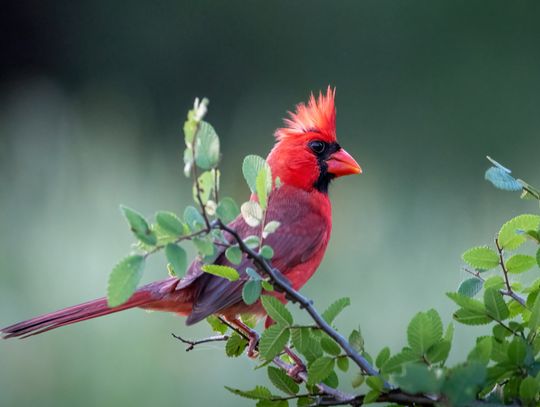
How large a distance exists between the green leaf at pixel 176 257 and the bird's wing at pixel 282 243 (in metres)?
0.87

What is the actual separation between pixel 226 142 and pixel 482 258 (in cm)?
324

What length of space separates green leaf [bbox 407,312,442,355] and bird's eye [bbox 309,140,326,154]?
5.27ft

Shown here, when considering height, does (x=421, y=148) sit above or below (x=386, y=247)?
above

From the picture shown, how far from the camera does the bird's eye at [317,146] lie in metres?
2.74

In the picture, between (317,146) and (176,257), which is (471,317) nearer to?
(176,257)

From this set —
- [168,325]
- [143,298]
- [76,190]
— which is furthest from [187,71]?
[143,298]

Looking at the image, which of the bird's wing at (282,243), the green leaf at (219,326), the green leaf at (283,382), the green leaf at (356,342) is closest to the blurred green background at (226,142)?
the bird's wing at (282,243)

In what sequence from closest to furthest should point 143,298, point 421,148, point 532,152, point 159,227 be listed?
point 159,227 < point 143,298 < point 532,152 < point 421,148

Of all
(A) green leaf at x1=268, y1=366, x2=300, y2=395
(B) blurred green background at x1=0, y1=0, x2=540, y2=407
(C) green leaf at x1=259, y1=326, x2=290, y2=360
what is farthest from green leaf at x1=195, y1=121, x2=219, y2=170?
(B) blurred green background at x1=0, y1=0, x2=540, y2=407

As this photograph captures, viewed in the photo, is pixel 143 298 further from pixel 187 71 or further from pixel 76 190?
pixel 187 71

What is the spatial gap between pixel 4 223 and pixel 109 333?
0.97 m

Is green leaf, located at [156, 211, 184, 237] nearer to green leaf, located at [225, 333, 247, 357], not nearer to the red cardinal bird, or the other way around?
green leaf, located at [225, 333, 247, 357]

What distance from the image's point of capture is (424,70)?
5.25m

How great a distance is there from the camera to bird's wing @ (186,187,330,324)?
2053 millimetres
